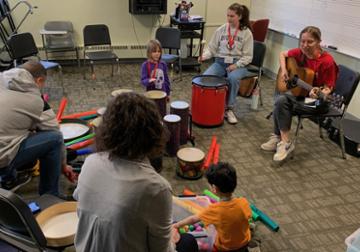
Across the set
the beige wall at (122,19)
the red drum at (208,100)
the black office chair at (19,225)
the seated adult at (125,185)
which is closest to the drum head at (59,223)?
the black office chair at (19,225)

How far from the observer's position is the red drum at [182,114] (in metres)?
3.22

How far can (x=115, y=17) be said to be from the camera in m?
5.66

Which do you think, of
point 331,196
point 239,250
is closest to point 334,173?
point 331,196

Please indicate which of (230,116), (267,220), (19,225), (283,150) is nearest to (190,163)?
(267,220)

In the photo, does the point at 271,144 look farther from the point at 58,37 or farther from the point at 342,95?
the point at 58,37

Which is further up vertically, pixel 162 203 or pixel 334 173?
pixel 162 203

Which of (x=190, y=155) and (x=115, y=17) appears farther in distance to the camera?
(x=115, y=17)

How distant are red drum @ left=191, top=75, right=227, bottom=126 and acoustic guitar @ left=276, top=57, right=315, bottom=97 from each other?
607 millimetres

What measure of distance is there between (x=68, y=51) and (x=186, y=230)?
166 inches

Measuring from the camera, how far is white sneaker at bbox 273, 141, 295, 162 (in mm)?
3178

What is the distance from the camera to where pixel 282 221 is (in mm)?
2492

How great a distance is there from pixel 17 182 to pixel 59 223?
39.5 inches

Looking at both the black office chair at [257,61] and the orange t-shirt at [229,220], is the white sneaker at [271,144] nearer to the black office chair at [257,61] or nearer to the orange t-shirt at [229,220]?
the black office chair at [257,61]

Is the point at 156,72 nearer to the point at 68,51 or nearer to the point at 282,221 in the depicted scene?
the point at 282,221
